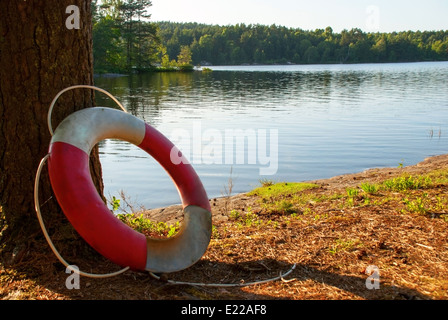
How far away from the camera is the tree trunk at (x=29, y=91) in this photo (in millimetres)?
2344

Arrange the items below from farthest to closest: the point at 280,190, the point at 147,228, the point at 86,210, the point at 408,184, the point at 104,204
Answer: the point at 280,190 → the point at 408,184 → the point at 147,228 → the point at 104,204 → the point at 86,210

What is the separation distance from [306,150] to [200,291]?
7.34 metres

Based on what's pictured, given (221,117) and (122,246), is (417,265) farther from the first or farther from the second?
(221,117)

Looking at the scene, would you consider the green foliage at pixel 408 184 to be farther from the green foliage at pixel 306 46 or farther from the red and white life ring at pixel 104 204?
the green foliage at pixel 306 46

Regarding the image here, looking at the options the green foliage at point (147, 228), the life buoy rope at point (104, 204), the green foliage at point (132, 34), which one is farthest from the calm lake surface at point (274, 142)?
the green foliage at point (132, 34)

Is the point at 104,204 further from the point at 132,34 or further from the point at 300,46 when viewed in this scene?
the point at 300,46

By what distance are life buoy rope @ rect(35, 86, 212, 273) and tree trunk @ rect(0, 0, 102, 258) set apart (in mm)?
212

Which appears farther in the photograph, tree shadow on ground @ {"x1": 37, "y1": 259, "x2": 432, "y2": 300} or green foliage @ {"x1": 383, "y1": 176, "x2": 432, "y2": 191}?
green foliage @ {"x1": 383, "y1": 176, "x2": 432, "y2": 191}

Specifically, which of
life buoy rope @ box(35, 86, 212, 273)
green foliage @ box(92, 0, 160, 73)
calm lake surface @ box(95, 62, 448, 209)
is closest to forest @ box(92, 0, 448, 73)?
green foliage @ box(92, 0, 160, 73)

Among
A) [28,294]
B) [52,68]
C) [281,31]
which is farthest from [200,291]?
[281,31]

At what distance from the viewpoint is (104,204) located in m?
2.24

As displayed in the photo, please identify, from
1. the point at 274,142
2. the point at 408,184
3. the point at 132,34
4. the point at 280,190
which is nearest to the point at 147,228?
the point at 408,184

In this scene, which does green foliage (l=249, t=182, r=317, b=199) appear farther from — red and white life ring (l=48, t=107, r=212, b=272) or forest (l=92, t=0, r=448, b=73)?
forest (l=92, t=0, r=448, b=73)

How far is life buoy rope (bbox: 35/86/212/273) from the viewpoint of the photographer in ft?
6.97
